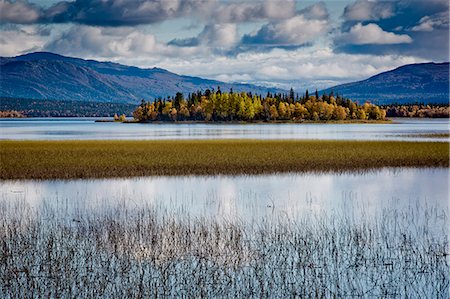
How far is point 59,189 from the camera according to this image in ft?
93.1

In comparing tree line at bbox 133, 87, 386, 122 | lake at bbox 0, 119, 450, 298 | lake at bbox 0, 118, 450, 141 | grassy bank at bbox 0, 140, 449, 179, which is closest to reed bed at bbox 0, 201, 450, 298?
lake at bbox 0, 119, 450, 298

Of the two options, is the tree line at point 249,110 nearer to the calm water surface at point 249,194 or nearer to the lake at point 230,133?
the lake at point 230,133

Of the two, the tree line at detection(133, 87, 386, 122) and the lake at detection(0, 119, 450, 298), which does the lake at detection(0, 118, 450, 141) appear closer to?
the lake at detection(0, 119, 450, 298)

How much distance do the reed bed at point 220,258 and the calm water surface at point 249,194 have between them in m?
2.75

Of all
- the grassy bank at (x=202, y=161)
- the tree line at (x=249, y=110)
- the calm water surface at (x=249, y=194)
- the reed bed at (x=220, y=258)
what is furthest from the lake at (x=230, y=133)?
the tree line at (x=249, y=110)

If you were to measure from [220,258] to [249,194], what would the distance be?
12092 millimetres

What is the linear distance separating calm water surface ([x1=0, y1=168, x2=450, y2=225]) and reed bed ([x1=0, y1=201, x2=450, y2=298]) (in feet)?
9.01

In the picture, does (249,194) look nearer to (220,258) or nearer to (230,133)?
(220,258)

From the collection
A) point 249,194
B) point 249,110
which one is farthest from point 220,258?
point 249,110

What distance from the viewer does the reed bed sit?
12.8 metres

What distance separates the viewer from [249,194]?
2705cm

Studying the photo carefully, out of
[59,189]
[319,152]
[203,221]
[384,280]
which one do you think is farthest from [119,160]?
[384,280]

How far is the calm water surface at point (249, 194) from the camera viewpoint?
23.4 m

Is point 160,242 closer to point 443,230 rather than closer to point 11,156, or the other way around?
point 443,230
